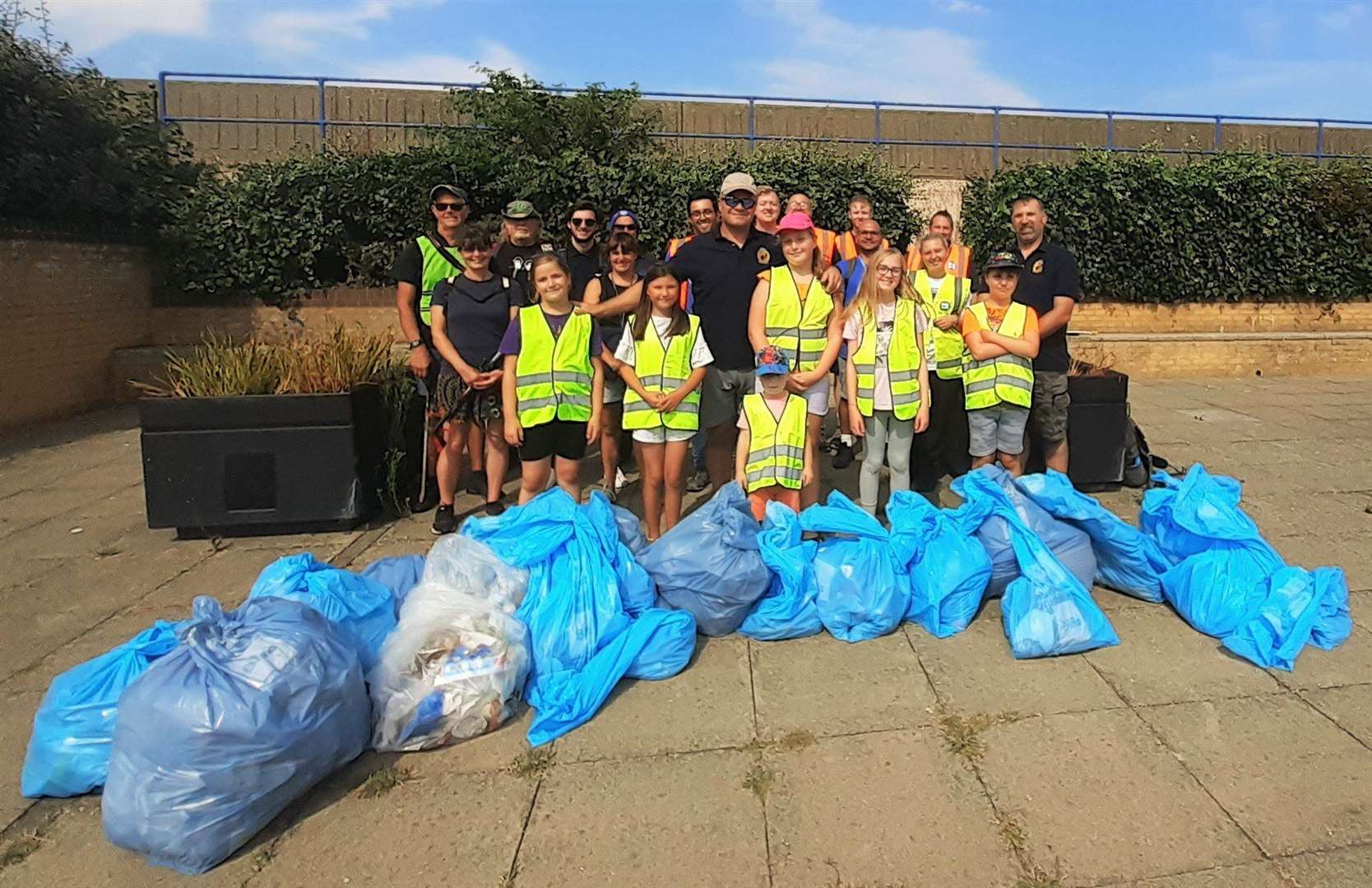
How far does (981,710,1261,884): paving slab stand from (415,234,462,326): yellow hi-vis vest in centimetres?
382

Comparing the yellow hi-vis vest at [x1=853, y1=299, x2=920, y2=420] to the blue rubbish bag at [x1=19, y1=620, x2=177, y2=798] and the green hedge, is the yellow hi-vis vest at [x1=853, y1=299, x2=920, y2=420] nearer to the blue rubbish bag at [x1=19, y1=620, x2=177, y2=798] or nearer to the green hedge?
the blue rubbish bag at [x1=19, y1=620, x2=177, y2=798]

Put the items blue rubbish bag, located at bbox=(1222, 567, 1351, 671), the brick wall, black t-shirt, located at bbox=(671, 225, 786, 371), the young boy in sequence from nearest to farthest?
A: blue rubbish bag, located at bbox=(1222, 567, 1351, 671) < black t-shirt, located at bbox=(671, 225, 786, 371) < the young boy < the brick wall

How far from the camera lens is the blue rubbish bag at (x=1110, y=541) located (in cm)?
374

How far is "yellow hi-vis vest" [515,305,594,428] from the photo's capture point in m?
4.21

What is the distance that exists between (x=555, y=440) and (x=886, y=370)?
171cm

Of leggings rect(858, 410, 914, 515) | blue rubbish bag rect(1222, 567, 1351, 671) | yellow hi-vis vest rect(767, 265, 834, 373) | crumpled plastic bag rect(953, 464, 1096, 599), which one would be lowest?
blue rubbish bag rect(1222, 567, 1351, 671)

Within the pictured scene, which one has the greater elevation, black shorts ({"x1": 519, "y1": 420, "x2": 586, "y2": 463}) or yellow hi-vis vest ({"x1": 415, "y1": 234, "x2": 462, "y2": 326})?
yellow hi-vis vest ({"x1": 415, "y1": 234, "x2": 462, "y2": 326})

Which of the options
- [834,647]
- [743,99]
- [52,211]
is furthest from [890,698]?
[743,99]

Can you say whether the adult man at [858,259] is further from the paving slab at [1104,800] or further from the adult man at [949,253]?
the paving slab at [1104,800]

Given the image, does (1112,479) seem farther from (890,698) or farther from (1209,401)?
(1209,401)

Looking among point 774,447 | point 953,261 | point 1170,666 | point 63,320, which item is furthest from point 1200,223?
point 63,320

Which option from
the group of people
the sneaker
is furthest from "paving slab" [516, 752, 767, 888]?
the sneaker

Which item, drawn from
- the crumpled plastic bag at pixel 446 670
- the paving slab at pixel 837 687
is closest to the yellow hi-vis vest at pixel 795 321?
the paving slab at pixel 837 687

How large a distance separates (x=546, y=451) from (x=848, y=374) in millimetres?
1618
